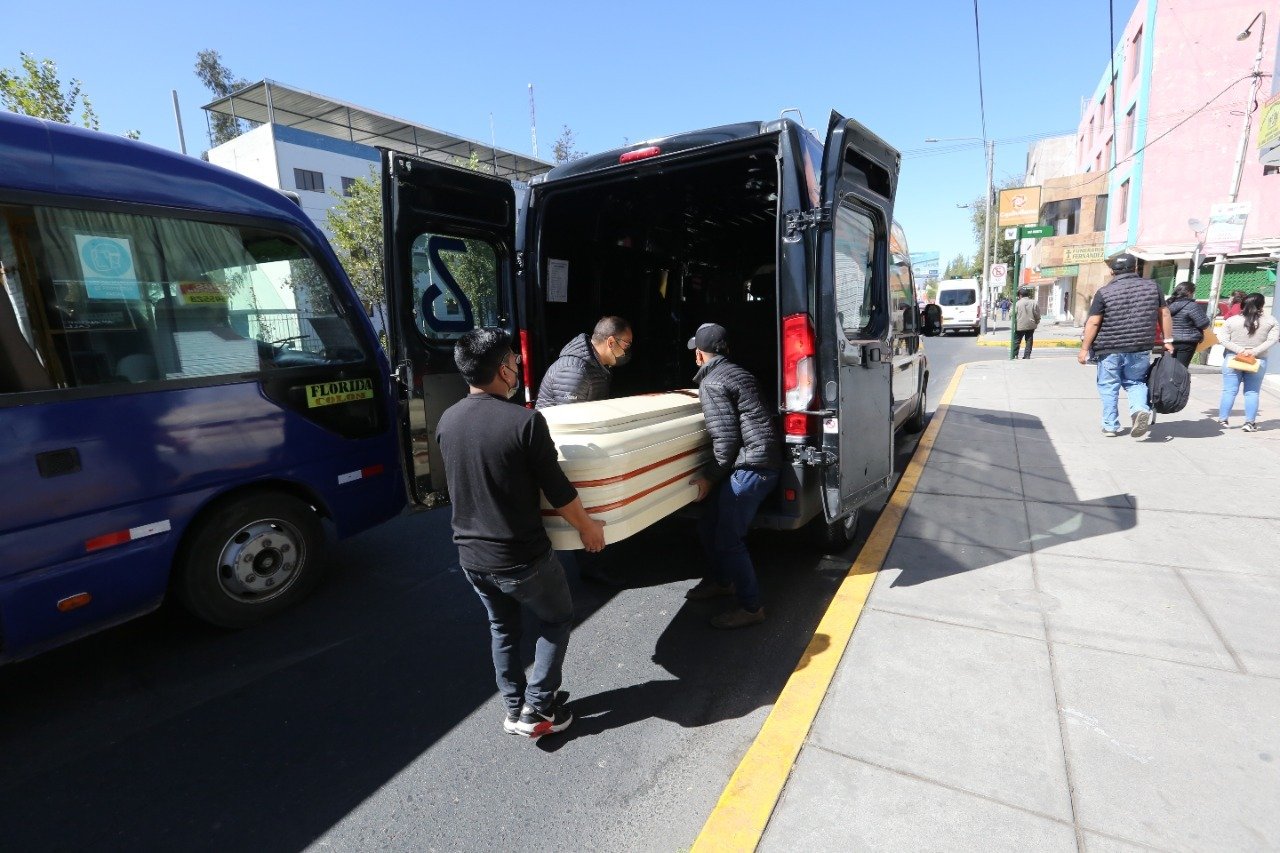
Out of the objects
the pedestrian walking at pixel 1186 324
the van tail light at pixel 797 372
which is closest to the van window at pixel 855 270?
the van tail light at pixel 797 372

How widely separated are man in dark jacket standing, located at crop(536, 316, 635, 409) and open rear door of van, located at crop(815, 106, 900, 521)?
1283mm

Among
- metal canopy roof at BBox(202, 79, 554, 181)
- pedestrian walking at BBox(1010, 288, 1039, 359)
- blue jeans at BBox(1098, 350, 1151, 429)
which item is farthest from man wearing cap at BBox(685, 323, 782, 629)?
metal canopy roof at BBox(202, 79, 554, 181)

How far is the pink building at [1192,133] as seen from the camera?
18938 millimetres

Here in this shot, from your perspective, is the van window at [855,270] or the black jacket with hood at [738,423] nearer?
the black jacket with hood at [738,423]

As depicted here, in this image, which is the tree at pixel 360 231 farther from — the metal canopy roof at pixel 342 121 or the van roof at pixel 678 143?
the van roof at pixel 678 143

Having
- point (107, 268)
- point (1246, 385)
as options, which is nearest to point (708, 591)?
point (107, 268)

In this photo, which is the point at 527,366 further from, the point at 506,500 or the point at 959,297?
the point at 959,297

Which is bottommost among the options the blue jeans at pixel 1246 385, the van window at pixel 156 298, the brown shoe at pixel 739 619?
the brown shoe at pixel 739 619

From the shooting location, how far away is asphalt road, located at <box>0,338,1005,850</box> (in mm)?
2164

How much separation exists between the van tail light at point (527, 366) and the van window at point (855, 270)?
219 centimetres

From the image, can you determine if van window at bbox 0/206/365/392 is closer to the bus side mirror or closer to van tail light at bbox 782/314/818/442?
van tail light at bbox 782/314/818/442

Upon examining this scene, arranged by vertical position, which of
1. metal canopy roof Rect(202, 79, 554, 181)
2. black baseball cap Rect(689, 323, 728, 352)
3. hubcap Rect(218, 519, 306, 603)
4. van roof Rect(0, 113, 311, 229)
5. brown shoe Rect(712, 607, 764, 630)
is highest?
metal canopy roof Rect(202, 79, 554, 181)

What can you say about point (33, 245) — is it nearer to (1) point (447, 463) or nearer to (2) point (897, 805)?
(1) point (447, 463)

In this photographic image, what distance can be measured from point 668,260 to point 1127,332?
472 cm
